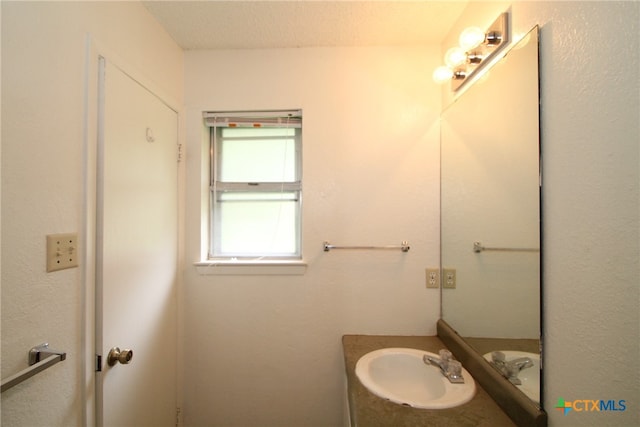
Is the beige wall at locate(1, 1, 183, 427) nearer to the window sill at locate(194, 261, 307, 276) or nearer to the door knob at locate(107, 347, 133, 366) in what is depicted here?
the door knob at locate(107, 347, 133, 366)

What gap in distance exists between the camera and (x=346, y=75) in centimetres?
132

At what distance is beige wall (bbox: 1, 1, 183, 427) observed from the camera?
599mm

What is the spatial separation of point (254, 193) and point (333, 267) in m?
0.69

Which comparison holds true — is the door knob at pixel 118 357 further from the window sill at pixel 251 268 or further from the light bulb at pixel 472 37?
the light bulb at pixel 472 37

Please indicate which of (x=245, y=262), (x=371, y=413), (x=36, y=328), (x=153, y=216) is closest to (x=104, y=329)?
(x=36, y=328)

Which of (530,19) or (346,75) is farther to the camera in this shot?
(346,75)

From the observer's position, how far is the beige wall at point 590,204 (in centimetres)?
48

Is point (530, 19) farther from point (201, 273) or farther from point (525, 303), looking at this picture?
point (201, 273)

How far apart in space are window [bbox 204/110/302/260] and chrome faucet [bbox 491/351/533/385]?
3.41 feet

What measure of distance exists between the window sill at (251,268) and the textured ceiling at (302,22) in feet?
4.17

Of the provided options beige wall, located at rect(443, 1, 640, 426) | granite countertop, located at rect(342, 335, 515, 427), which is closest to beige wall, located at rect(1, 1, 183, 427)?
granite countertop, located at rect(342, 335, 515, 427)

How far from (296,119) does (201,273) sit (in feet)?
3.58

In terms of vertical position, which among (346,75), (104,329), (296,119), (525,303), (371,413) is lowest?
(371,413)

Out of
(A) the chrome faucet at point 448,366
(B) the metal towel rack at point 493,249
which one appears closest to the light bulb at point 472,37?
(B) the metal towel rack at point 493,249
